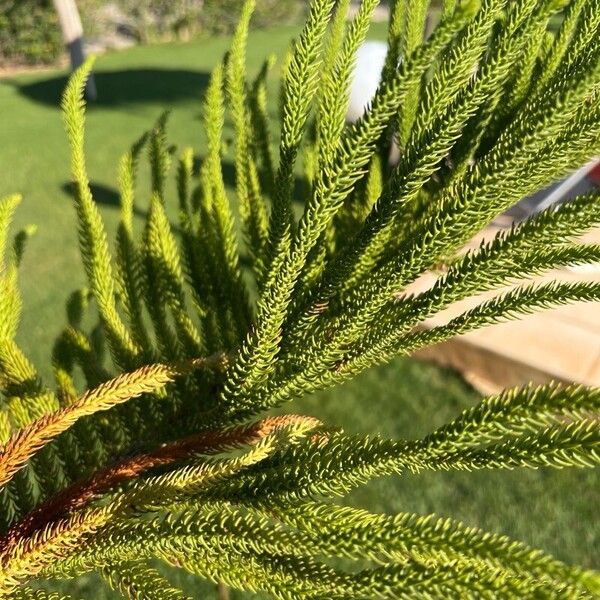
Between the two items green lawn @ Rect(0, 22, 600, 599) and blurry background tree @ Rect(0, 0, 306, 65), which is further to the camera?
blurry background tree @ Rect(0, 0, 306, 65)

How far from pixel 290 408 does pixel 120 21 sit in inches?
668

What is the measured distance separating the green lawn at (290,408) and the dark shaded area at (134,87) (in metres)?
0.02

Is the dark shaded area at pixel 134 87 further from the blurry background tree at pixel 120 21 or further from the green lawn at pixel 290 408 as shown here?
the blurry background tree at pixel 120 21

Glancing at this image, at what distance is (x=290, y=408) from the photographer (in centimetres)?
370

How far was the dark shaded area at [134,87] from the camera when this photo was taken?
9976 millimetres

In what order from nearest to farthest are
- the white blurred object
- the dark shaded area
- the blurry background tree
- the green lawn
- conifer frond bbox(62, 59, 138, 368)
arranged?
conifer frond bbox(62, 59, 138, 368) < the green lawn < the white blurred object < the dark shaded area < the blurry background tree

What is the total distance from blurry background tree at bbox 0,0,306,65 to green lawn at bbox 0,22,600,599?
3.11 m

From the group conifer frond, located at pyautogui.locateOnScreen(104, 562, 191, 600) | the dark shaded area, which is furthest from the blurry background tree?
conifer frond, located at pyautogui.locateOnScreen(104, 562, 191, 600)

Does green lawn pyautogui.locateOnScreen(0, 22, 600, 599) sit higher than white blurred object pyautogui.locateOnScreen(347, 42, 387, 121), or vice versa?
white blurred object pyautogui.locateOnScreen(347, 42, 387, 121)

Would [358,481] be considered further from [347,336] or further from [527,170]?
[527,170]

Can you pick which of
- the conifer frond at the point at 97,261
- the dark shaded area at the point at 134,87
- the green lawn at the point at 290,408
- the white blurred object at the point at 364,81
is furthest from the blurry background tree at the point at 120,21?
the conifer frond at the point at 97,261

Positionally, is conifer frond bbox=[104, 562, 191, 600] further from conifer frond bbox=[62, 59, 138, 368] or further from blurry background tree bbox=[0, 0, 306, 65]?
blurry background tree bbox=[0, 0, 306, 65]

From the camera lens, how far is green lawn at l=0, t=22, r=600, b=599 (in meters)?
2.92

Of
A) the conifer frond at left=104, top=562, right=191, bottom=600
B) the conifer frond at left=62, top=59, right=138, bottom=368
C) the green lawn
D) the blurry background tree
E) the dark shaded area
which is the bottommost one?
the green lawn
